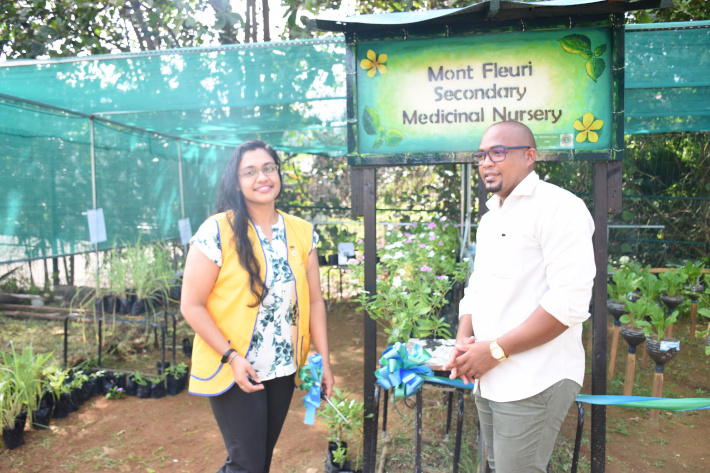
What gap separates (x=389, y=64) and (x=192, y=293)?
142 centimetres

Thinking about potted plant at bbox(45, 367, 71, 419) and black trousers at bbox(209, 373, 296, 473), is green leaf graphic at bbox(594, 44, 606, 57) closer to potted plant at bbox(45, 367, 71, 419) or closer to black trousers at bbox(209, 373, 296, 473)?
black trousers at bbox(209, 373, 296, 473)

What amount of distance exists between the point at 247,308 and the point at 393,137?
1115 mm

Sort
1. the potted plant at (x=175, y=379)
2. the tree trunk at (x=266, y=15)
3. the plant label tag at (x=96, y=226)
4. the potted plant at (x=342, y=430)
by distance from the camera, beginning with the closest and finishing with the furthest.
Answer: the potted plant at (x=342, y=430)
the potted plant at (x=175, y=379)
the plant label tag at (x=96, y=226)
the tree trunk at (x=266, y=15)

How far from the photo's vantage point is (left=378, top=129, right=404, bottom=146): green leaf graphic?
8.13ft

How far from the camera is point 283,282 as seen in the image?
1999mm

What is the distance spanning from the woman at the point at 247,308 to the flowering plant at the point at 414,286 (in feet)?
2.66

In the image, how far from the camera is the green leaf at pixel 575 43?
2271 millimetres

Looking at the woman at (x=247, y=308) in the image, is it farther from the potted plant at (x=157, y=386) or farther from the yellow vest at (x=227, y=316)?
the potted plant at (x=157, y=386)

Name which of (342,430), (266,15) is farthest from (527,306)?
(266,15)

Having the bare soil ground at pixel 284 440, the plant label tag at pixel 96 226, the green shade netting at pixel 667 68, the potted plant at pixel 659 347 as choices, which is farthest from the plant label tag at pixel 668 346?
the plant label tag at pixel 96 226

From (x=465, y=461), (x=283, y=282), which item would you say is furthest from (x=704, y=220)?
(x=283, y=282)

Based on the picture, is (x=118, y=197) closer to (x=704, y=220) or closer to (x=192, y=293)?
(x=192, y=293)

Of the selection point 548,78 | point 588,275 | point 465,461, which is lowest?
point 465,461

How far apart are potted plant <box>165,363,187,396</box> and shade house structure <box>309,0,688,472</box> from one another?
2.97 meters
